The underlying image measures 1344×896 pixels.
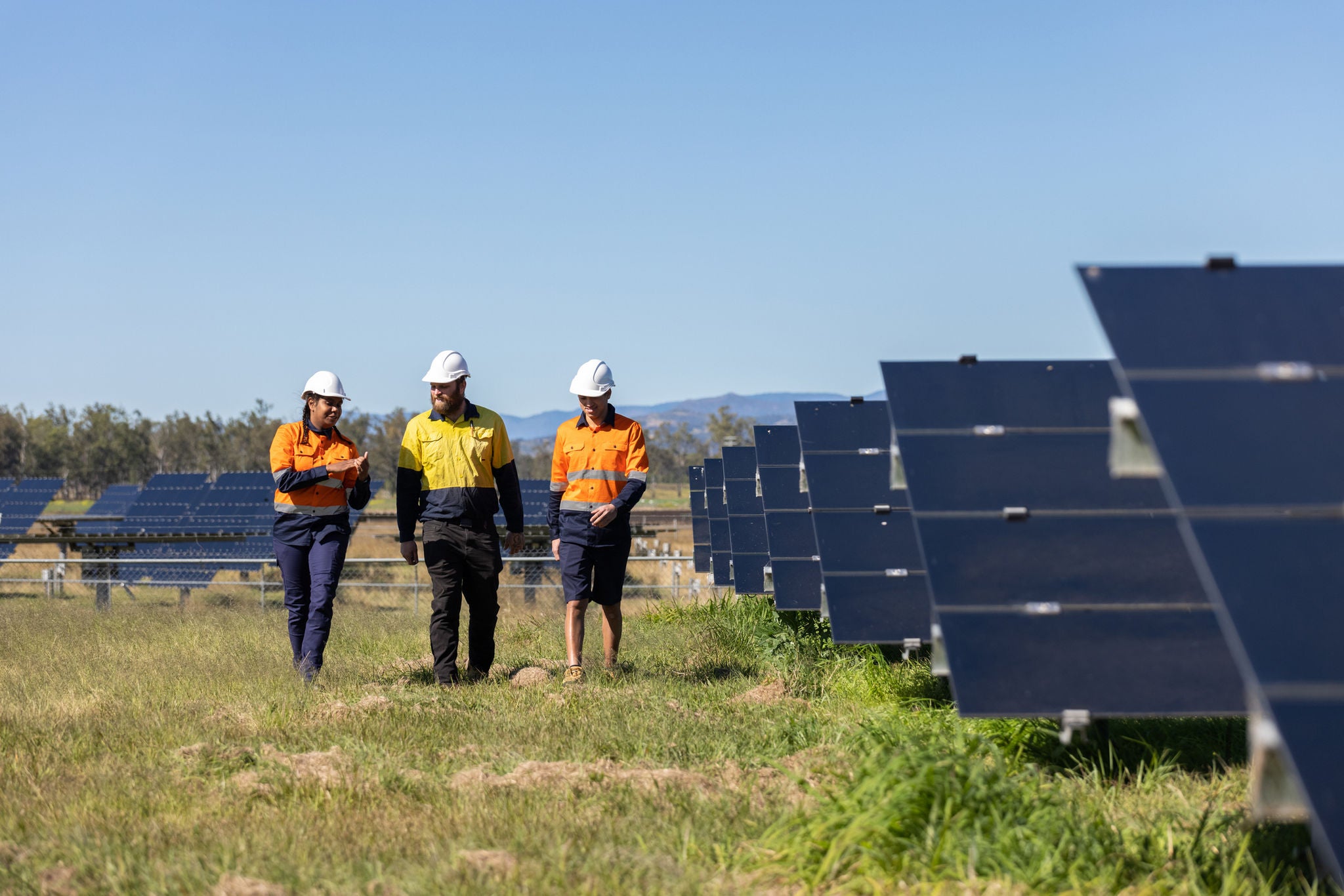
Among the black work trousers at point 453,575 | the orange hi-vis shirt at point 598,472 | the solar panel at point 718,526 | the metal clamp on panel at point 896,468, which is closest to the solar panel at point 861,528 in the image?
the orange hi-vis shirt at point 598,472

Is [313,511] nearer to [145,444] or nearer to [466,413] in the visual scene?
[466,413]

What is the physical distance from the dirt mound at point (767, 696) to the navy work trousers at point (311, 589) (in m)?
2.79

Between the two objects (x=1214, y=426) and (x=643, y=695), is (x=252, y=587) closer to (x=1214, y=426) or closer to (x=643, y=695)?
(x=643, y=695)

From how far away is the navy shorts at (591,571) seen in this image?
8.49 metres

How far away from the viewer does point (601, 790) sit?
5.26m

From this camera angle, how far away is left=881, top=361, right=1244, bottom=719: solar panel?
506 centimetres

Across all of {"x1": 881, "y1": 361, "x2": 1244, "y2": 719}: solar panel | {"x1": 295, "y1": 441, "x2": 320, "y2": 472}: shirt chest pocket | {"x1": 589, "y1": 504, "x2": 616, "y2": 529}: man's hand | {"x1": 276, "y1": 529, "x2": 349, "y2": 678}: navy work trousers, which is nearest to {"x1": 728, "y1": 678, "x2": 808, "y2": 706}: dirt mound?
{"x1": 589, "y1": 504, "x2": 616, "y2": 529}: man's hand

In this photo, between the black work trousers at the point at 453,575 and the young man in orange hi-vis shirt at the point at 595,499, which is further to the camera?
the young man in orange hi-vis shirt at the point at 595,499

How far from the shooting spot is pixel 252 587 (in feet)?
71.6

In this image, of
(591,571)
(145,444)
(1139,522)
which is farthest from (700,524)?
(145,444)

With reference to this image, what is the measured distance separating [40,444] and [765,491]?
7846 centimetres

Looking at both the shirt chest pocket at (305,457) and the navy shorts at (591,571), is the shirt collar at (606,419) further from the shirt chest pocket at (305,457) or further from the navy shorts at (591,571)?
the shirt chest pocket at (305,457)

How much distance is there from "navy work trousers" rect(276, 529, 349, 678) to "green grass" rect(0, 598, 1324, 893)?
0.26m

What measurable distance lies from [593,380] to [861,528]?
80.3 inches
